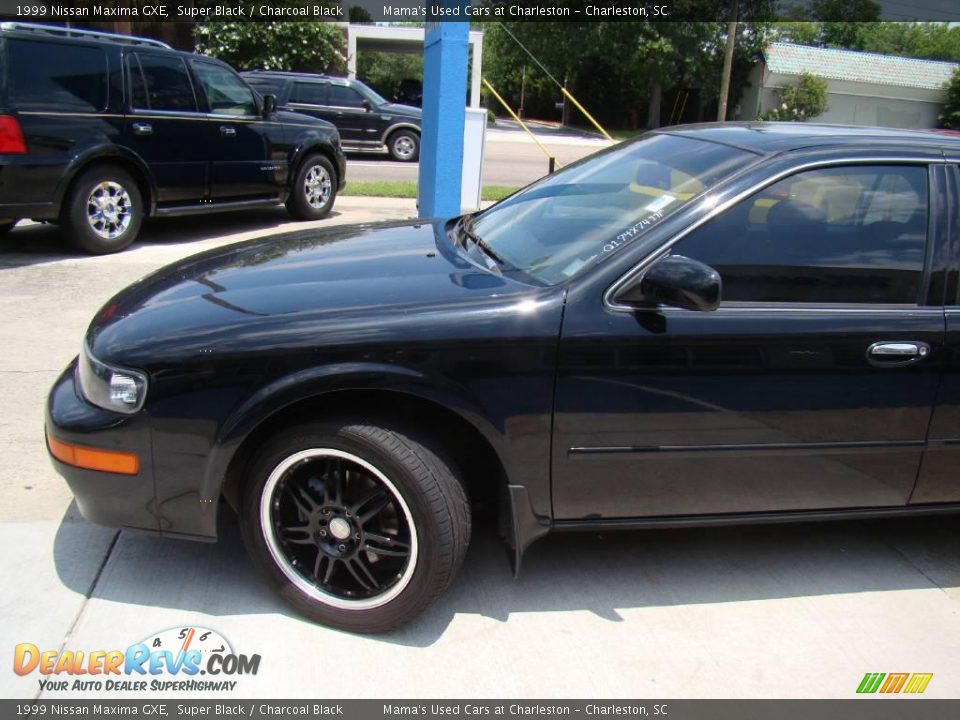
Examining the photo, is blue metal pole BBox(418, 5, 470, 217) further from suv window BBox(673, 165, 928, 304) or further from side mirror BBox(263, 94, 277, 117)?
suv window BBox(673, 165, 928, 304)

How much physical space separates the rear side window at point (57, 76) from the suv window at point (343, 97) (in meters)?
10.7

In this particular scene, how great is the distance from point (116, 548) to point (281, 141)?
6767 millimetres

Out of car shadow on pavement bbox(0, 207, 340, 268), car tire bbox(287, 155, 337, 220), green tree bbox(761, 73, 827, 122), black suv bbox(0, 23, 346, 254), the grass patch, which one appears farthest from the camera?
green tree bbox(761, 73, 827, 122)

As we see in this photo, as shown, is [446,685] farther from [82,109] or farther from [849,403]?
[82,109]

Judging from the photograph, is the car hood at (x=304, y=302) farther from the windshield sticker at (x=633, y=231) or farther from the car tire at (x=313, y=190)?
the car tire at (x=313, y=190)

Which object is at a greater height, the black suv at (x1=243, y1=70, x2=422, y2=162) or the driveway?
the black suv at (x1=243, y1=70, x2=422, y2=162)

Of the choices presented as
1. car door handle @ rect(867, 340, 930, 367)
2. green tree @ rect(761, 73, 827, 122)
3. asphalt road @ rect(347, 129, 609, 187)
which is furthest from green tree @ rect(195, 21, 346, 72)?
car door handle @ rect(867, 340, 930, 367)

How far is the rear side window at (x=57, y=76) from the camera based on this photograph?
6.71 metres

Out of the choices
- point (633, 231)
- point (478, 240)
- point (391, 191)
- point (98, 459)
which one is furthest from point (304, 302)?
point (391, 191)

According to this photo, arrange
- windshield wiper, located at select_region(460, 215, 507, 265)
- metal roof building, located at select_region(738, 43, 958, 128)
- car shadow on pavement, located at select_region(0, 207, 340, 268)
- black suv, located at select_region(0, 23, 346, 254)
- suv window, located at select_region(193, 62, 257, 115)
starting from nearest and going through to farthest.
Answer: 1. windshield wiper, located at select_region(460, 215, 507, 265)
2. black suv, located at select_region(0, 23, 346, 254)
3. car shadow on pavement, located at select_region(0, 207, 340, 268)
4. suv window, located at select_region(193, 62, 257, 115)
5. metal roof building, located at select_region(738, 43, 958, 128)

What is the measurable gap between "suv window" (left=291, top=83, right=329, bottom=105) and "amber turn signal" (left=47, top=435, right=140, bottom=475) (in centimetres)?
1591

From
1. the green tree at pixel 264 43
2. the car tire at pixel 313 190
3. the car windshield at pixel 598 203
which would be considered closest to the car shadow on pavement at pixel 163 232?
the car tire at pixel 313 190

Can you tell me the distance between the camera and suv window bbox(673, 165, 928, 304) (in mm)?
2832
